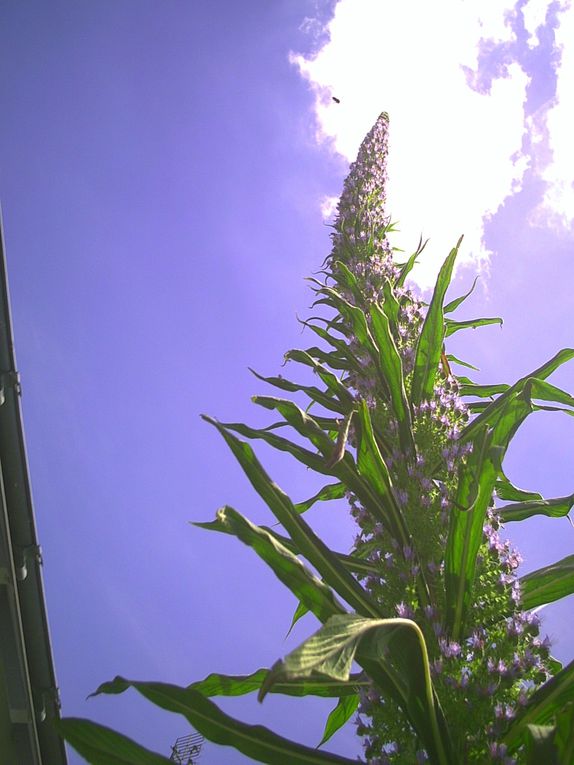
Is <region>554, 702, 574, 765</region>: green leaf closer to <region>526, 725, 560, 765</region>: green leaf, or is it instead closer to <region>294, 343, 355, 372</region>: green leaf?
<region>526, 725, 560, 765</region>: green leaf

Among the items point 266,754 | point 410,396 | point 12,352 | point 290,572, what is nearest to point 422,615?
point 290,572

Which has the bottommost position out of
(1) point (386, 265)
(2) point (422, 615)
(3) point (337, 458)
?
(2) point (422, 615)

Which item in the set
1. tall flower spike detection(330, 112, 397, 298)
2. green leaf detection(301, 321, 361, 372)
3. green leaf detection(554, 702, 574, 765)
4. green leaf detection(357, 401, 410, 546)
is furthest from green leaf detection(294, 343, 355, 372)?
green leaf detection(554, 702, 574, 765)

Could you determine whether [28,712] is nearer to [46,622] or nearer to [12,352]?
[46,622]

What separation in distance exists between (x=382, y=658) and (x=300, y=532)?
510mm

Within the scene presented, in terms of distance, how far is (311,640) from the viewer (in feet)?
3.39

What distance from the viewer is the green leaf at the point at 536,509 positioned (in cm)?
215

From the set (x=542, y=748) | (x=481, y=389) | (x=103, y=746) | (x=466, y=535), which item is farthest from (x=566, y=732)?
(x=481, y=389)

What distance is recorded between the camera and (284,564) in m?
1.54

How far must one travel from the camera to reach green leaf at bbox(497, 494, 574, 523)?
2148 millimetres

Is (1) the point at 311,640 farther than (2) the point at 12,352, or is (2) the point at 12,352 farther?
(2) the point at 12,352

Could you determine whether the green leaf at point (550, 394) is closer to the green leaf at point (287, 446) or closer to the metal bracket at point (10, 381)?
the green leaf at point (287, 446)

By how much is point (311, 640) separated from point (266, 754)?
0.74 meters

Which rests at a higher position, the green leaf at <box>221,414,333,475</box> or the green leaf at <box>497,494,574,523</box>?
the green leaf at <box>221,414,333,475</box>
